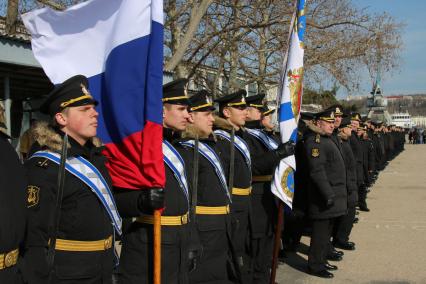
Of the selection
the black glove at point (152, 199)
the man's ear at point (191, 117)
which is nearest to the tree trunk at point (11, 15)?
the man's ear at point (191, 117)

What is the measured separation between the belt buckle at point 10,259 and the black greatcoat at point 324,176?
Answer: 435 cm

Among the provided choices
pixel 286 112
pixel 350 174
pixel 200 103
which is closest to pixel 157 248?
pixel 200 103

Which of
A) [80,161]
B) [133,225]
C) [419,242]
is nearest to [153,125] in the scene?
[80,161]

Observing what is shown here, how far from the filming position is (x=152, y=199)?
9.62ft

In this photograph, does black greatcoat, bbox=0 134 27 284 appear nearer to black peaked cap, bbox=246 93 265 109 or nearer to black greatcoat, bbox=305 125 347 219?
black peaked cap, bbox=246 93 265 109

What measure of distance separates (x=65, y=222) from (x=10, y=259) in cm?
45

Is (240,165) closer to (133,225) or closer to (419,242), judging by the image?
(133,225)

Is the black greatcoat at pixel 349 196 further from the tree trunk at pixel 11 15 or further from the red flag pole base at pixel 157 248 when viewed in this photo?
the tree trunk at pixel 11 15

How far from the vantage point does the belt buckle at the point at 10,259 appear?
7.28ft

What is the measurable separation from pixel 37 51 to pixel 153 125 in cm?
95

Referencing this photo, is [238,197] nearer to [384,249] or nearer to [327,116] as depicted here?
[327,116]

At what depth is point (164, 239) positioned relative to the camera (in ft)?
10.9

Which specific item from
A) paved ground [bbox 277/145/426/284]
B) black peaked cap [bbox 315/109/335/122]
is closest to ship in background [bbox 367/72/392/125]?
paved ground [bbox 277/145/426/284]

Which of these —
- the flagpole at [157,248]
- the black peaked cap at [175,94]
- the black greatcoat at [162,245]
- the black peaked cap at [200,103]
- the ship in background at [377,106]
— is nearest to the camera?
the flagpole at [157,248]
